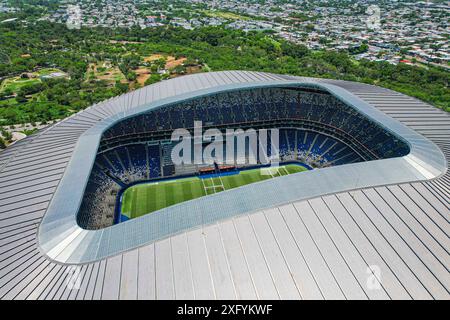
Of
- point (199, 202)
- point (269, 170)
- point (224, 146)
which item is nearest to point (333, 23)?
point (224, 146)

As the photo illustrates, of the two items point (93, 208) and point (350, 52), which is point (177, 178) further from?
point (350, 52)

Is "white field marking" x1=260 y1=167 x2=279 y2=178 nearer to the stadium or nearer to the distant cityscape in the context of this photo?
the stadium

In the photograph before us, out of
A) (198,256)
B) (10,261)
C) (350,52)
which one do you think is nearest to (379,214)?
(198,256)

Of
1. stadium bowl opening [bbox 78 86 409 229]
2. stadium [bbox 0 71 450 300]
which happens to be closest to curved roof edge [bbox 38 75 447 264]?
stadium [bbox 0 71 450 300]

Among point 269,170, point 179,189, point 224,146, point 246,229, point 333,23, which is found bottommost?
point 179,189

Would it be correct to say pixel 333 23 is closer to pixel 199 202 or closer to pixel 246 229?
pixel 199 202
